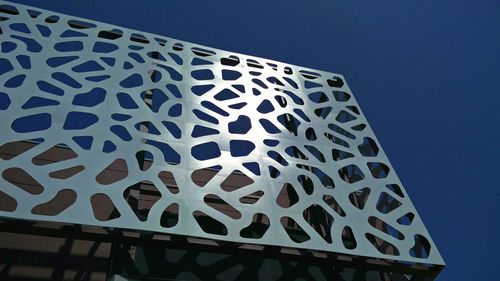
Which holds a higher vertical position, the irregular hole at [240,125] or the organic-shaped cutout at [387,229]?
the irregular hole at [240,125]

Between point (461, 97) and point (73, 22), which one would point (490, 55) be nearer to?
point (461, 97)

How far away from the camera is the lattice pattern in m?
3.10

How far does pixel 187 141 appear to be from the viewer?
3.66 m

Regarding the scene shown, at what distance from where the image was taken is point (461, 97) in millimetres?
6613

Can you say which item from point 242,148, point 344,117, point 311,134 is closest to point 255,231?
point 242,148

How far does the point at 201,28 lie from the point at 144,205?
92.9 inches

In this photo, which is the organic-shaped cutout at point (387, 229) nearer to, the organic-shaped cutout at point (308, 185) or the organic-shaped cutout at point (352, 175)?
the organic-shaped cutout at point (352, 175)

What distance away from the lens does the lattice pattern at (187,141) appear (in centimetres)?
310

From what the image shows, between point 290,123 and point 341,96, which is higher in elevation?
point 341,96

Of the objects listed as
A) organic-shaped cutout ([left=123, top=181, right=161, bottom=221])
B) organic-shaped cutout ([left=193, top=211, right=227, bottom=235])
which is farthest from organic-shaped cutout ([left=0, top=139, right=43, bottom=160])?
organic-shaped cutout ([left=193, top=211, right=227, bottom=235])

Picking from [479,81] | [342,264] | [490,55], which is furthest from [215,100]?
[490,55]

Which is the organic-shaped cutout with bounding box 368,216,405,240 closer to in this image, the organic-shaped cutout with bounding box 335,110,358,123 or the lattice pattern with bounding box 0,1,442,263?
the lattice pattern with bounding box 0,1,442,263

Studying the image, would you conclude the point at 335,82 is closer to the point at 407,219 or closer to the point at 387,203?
the point at 387,203

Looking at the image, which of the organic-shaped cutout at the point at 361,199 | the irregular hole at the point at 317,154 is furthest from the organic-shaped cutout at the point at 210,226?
the organic-shaped cutout at the point at 361,199
